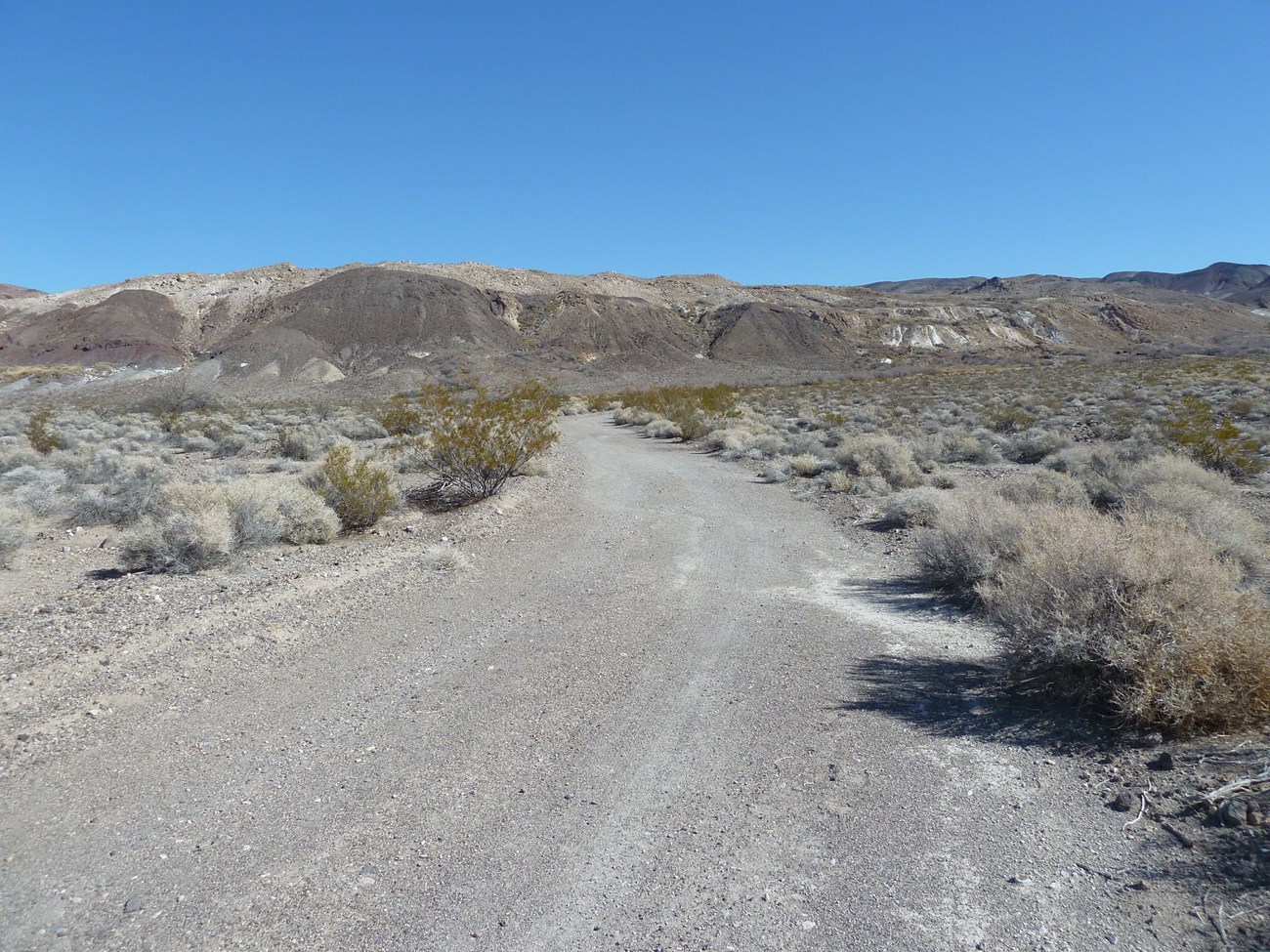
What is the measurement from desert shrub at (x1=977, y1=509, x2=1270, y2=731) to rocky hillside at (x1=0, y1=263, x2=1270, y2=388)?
67.8 m

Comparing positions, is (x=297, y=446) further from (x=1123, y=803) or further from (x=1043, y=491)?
(x=1123, y=803)

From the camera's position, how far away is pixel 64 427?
27406 millimetres

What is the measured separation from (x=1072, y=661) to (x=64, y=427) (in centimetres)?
3230

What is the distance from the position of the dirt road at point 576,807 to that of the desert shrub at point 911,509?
14.3ft

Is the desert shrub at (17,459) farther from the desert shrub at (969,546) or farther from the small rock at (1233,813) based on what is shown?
the small rock at (1233,813)

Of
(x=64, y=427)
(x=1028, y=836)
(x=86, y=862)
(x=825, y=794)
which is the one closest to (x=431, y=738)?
(x=86, y=862)

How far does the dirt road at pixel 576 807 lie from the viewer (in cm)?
319

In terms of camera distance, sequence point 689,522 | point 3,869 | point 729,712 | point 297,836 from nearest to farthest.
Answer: point 3,869, point 297,836, point 729,712, point 689,522

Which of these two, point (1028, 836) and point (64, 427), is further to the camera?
point (64, 427)

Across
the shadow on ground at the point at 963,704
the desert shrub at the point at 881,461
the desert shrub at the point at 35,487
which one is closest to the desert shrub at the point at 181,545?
the desert shrub at the point at 35,487

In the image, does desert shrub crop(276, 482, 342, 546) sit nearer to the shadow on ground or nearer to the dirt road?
the dirt road

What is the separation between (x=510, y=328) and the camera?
311 ft

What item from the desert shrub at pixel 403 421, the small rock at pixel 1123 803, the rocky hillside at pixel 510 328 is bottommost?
the small rock at pixel 1123 803

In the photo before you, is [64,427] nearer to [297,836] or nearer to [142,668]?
[142,668]
